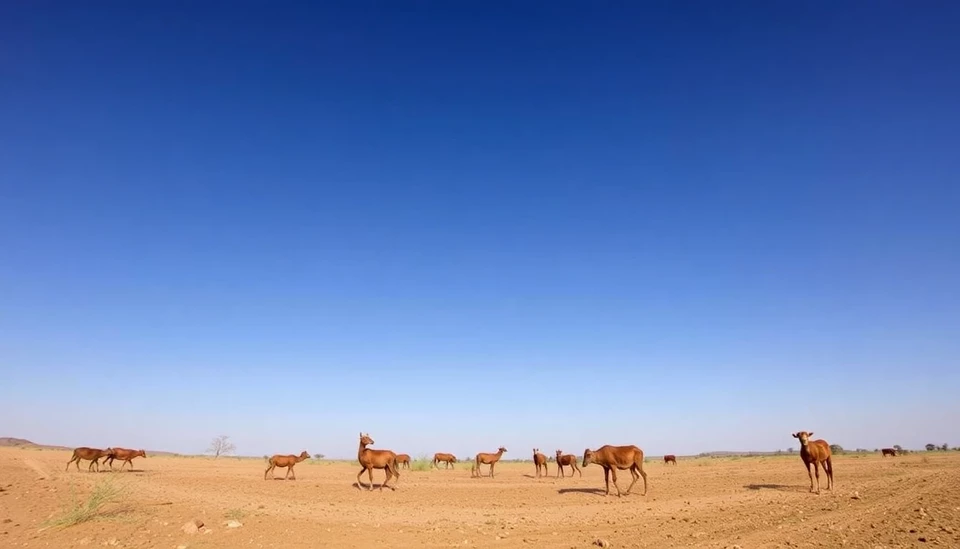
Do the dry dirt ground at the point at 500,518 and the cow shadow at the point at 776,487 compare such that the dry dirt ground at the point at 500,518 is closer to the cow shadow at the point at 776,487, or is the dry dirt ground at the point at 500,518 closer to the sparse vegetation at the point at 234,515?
the sparse vegetation at the point at 234,515

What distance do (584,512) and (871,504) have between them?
9719 mm

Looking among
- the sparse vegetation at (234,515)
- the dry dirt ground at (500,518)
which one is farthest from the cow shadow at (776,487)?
the sparse vegetation at (234,515)

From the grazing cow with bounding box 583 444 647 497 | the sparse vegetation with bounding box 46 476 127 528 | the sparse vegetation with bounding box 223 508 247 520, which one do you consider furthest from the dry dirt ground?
the grazing cow with bounding box 583 444 647 497

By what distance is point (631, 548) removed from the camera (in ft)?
39.1

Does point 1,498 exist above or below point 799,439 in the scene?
below

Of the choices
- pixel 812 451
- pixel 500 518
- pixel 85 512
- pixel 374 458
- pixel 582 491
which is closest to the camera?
pixel 85 512

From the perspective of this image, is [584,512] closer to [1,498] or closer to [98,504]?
[98,504]

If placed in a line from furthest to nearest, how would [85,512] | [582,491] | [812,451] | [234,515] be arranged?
[582,491] < [812,451] < [234,515] < [85,512]

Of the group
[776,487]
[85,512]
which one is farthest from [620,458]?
[85,512]

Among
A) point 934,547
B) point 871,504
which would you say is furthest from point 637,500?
point 934,547

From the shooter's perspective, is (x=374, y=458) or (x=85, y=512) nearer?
(x=85, y=512)

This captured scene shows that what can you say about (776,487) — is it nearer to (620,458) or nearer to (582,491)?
(620,458)

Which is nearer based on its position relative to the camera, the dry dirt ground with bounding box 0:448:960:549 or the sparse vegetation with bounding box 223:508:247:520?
the dry dirt ground with bounding box 0:448:960:549

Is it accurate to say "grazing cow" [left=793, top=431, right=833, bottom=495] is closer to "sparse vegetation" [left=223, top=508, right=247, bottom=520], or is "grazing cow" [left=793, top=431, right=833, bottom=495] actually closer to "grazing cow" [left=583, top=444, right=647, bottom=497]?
"grazing cow" [left=583, top=444, right=647, bottom=497]
